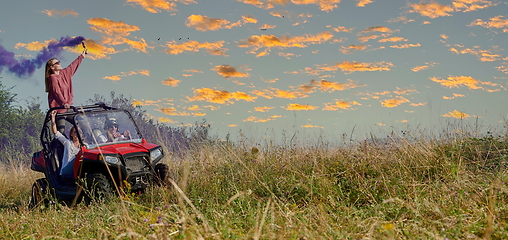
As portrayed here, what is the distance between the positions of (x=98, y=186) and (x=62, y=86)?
2.68 m

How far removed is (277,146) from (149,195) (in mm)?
3112

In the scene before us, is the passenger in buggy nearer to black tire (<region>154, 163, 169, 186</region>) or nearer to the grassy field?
the grassy field

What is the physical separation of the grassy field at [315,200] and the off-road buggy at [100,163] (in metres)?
0.28

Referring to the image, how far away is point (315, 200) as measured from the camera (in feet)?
17.1

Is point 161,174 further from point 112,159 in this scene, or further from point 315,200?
point 315,200

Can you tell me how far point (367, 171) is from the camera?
615 centimetres

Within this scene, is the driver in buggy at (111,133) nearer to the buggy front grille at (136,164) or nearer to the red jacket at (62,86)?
the buggy front grille at (136,164)

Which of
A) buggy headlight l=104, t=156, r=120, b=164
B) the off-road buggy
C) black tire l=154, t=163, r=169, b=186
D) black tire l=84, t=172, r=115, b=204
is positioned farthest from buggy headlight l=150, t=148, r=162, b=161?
black tire l=84, t=172, r=115, b=204

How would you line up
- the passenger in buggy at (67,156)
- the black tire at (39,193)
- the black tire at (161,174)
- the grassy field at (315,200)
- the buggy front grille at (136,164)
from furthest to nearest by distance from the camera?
the black tire at (39,193) < the passenger in buggy at (67,156) < the black tire at (161,174) < the buggy front grille at (136,164) < the grassy field at (315,200)

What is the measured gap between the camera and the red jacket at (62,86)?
311 inches

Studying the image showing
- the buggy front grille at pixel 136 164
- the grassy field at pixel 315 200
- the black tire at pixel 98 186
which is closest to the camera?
the grassy field at pixel 315 200

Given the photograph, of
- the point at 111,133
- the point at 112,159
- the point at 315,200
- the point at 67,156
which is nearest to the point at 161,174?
the point at 112,159

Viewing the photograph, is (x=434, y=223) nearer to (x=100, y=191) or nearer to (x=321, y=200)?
(x=321, y=200)

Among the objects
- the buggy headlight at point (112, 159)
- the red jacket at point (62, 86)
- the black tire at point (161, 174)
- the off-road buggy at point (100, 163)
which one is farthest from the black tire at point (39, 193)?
the black tire at point (161, 174)
